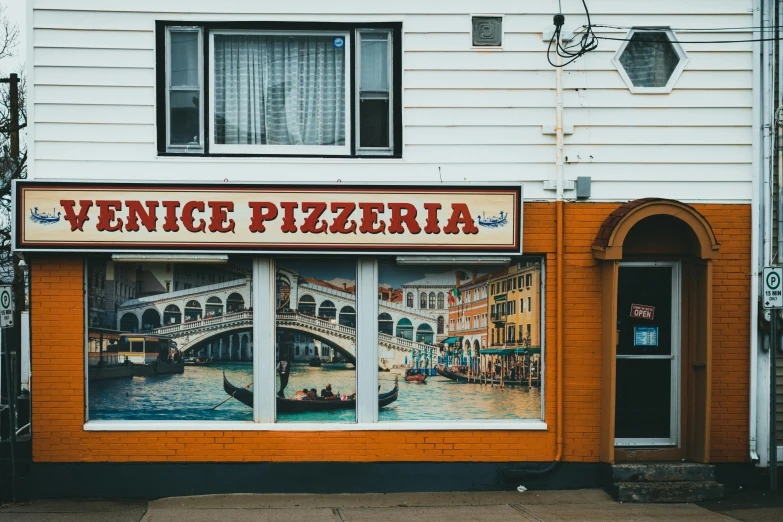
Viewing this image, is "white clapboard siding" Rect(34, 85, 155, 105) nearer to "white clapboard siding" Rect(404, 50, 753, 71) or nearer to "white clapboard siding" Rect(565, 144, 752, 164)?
"white clapboard siding" Rect(404, 50, 753, 71)

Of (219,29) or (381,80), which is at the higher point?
(219,29)

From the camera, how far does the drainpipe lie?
9055mm

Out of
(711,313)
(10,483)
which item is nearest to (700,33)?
(711,313)

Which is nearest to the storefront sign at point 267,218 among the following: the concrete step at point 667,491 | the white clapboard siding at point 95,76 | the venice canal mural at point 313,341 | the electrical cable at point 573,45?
the venice canal mural at point 313,341

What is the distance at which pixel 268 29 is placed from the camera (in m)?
9.18


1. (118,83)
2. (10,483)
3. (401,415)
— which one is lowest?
(10,483)

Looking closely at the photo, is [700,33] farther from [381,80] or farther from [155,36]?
[155,36]

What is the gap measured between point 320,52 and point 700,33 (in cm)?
454

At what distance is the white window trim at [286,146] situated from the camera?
9.16 metres

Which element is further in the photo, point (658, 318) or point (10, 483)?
point (658, 318)

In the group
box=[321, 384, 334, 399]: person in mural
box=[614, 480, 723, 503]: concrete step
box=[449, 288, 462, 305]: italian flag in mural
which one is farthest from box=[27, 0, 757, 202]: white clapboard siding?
box=[614, 480, 723, 503]: concrete step

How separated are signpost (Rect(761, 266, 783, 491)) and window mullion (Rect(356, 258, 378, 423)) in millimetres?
4437

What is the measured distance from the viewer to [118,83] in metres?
8.92

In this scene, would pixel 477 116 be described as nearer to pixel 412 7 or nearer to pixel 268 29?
pixel 412 7
